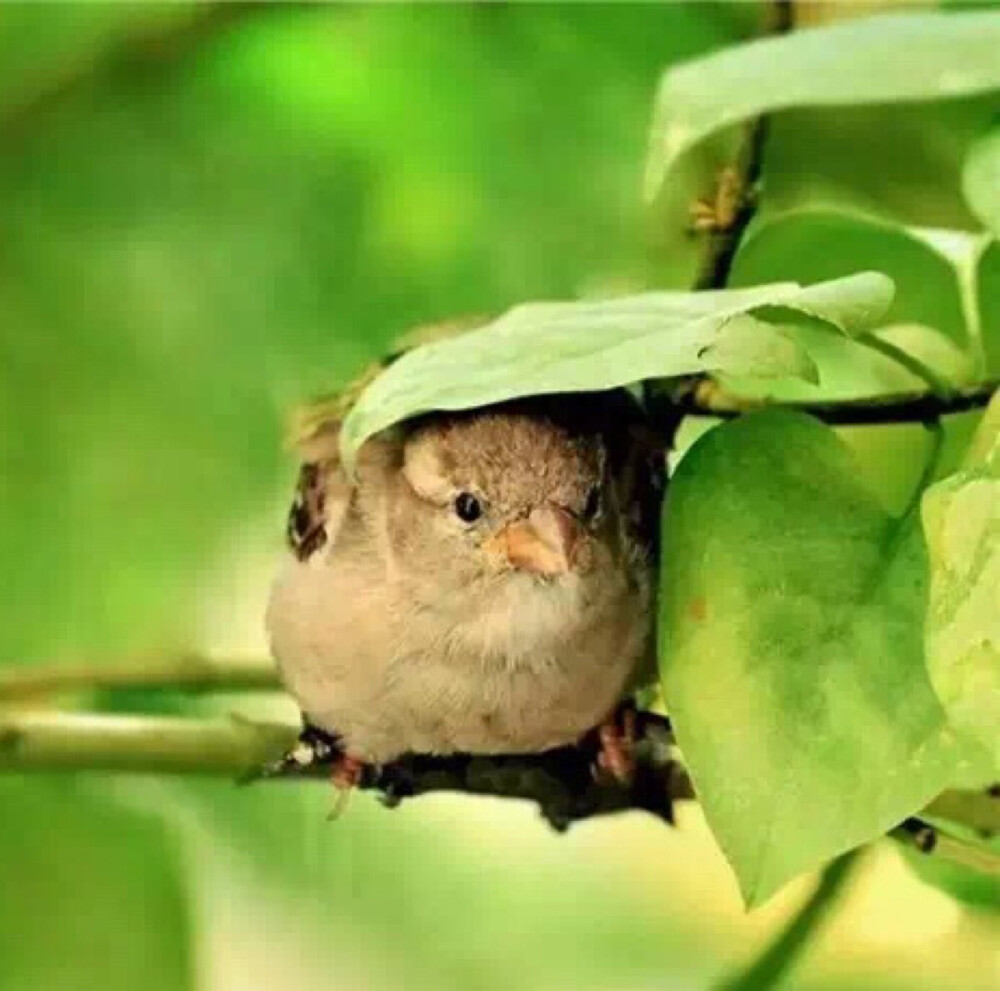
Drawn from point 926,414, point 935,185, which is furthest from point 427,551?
point 935,185

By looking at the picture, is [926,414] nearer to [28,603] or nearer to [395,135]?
[395,135]

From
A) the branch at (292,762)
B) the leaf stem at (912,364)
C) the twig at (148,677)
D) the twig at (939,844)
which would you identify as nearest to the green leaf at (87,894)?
the twig at (148,677)

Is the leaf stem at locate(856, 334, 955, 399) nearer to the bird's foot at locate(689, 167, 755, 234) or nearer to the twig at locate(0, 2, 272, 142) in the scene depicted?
the bird's foot at locate(689, 167, 755, 234)

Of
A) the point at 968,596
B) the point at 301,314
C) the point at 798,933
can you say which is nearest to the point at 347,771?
the point at 798,933

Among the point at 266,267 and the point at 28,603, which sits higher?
the point at 266,267

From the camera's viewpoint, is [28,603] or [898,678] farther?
[28,603]

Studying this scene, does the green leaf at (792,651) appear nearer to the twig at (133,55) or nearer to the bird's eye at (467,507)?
the bird's eye at (467,507)

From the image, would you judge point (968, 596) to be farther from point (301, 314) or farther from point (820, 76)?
point (301, 314)
